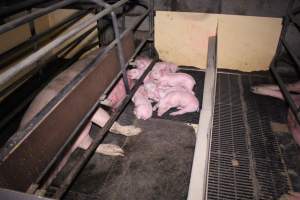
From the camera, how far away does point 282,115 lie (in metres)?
3.92

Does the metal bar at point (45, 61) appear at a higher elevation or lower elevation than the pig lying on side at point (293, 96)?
higher

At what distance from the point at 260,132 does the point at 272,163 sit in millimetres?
540

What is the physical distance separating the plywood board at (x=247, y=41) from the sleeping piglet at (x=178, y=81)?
3.78 ft

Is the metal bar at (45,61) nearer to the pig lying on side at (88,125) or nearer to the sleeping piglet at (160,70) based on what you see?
the pig lying on side at (88,125)

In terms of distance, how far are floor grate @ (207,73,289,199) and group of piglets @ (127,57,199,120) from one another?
483 mm

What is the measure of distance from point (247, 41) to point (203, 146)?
348 centimetres

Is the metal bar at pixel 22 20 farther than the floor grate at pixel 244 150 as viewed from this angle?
No

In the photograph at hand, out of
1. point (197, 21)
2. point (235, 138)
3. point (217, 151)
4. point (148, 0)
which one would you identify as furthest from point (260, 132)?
point (148, 0)

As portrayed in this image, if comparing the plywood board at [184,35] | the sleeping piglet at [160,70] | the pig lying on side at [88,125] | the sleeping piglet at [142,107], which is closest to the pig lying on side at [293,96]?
the plywood board at [184,35]

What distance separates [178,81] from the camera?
14.2 feet

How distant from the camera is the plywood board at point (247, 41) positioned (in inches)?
182

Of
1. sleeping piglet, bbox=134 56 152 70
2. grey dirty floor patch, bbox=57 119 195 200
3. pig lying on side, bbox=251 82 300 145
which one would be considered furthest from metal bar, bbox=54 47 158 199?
pig lying on side, bbox=251 82 300 145

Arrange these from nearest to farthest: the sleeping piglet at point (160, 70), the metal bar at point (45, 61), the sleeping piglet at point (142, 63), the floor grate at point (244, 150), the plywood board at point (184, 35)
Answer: the floor grate at point (244, 150) < the metal bar at point (45, 61) < the sleeping piglet at point (160, 70) < the sleeping piglet at point (142, 63) < the plywood board at point (184, 35)

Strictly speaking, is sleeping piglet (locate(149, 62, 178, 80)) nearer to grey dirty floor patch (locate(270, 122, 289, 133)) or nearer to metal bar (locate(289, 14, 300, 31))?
grey dirty floor patch (locate(270, 122, 289, 133))
